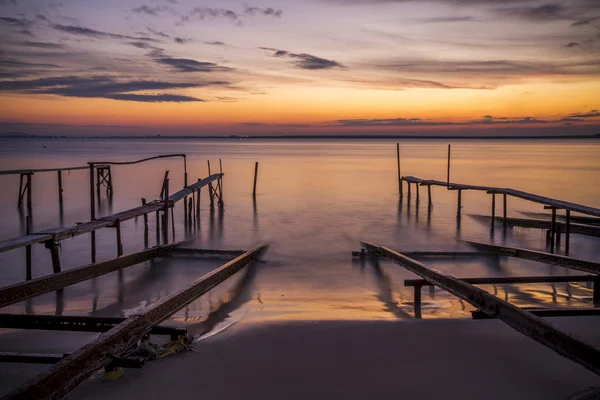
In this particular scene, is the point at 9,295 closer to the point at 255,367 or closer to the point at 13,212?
the point at 255,367

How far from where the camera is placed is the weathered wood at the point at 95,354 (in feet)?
8.57

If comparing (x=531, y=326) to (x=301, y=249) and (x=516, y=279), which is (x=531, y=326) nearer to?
(x=516, y=279)

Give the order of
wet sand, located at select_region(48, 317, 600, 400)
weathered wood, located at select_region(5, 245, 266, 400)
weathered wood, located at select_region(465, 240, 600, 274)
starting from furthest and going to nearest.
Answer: weathered wood, located at select_region(465, 240, 600, 274)
wet sand, located at select_region(48, 317, 600, 400)
weathered wood, located at select_region(5, 245, 266, 400)

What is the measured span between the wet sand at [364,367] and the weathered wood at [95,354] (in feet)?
0.98

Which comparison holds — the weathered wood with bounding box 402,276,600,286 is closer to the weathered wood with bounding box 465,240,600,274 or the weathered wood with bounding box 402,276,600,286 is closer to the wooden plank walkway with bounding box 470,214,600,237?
the weathered wood with bounding box 465,240,600,274

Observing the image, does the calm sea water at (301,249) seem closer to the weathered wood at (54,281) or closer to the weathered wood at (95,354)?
the weathered wood at (54,281)

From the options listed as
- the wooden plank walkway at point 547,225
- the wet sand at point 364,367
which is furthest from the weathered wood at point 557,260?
the wooden plank walkway at point 547,225

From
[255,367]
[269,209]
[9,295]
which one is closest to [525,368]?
[255,367]

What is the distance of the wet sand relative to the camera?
3.42 meters

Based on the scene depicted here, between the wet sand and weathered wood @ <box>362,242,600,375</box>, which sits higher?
weathered wood @ <box>362,242,600,375</box>

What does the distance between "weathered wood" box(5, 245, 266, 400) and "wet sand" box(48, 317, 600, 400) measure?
30 centimetres

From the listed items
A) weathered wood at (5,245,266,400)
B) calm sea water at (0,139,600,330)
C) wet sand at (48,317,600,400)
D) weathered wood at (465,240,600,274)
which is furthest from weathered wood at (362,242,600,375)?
weathered wood at (5,245,266,400)

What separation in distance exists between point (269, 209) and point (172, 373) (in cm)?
1444

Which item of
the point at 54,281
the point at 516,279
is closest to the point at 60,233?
the point at 54,281
